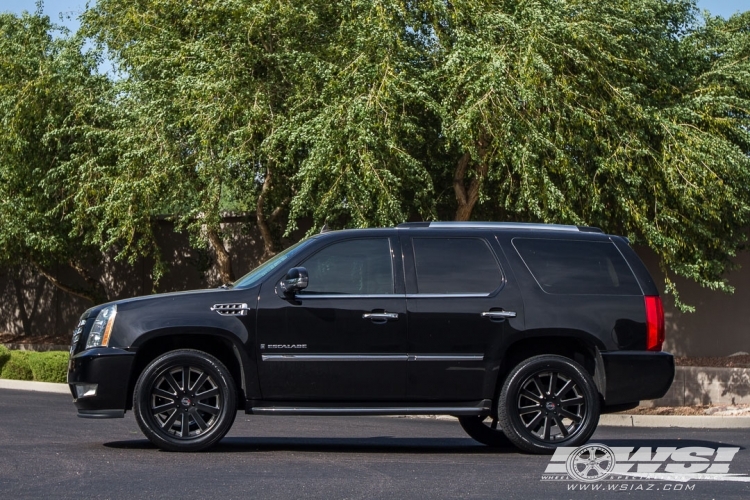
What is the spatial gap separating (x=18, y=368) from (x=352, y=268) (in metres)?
A: 13.4

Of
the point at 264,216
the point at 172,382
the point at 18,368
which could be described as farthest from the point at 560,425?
the point at 18,368

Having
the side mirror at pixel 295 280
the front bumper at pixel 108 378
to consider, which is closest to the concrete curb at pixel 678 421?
the side mirror at pixel 295 280

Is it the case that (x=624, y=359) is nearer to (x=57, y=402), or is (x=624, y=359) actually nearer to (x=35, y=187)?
(x=57, y=402)

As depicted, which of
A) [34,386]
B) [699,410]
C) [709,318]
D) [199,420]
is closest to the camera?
[199,420]

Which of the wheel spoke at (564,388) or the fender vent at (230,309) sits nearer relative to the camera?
the fender vent at (230,309)

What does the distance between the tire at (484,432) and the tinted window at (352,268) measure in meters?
2.05

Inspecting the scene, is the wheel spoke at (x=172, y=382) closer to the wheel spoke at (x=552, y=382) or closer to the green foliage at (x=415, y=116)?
the wheel spoke at (x=552, y=382)

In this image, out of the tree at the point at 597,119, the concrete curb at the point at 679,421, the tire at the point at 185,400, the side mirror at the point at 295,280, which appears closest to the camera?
the side mirror at the point at 295,280

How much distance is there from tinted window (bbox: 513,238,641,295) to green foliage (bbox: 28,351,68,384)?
1260 cm

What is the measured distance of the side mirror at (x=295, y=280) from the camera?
9.07 meters

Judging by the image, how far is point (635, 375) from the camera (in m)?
9.52

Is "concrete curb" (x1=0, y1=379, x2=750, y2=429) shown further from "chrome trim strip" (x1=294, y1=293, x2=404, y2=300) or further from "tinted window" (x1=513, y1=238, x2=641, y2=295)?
"chrome trim strip" (x1=294, y1=293, x2=404, y2=300)

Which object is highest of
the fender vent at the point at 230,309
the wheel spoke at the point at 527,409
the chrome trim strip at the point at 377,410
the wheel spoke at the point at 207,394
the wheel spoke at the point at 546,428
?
the fender vent at the point at 230,309

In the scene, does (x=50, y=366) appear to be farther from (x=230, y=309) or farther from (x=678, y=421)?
(x=230, y=309)
